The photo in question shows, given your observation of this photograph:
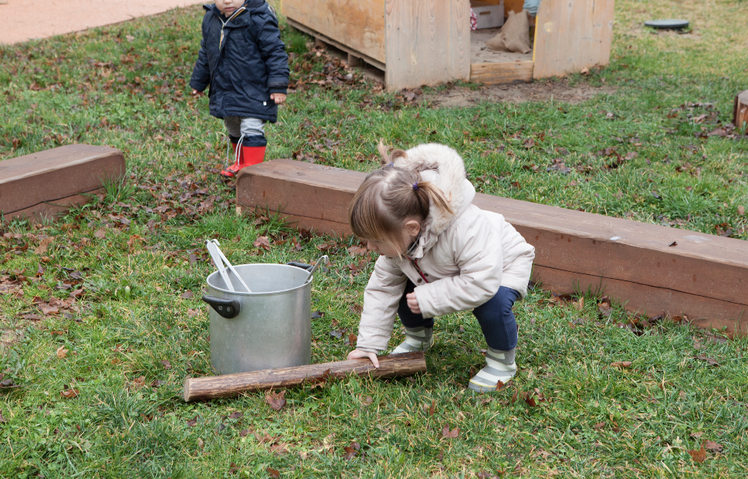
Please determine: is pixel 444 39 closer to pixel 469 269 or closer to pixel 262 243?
pixel 262 243

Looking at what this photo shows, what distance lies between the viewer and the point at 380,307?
8.96 ft

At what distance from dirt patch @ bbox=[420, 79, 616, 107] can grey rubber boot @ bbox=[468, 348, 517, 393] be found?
4.60 meters

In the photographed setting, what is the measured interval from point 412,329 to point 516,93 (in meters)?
5.13

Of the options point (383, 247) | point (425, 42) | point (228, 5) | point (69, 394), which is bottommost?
point (69, 394)

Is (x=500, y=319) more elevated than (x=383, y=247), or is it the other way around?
(x=383, y=247)

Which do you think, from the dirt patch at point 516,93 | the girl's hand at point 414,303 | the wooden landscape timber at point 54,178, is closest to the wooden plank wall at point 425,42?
the dirt patch at point 516,93

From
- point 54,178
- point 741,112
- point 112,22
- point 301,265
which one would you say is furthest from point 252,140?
point 112,22

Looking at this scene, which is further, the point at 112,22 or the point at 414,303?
the point at 112,22

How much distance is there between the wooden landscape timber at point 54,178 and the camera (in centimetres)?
416

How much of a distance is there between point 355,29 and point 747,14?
9.03 meters

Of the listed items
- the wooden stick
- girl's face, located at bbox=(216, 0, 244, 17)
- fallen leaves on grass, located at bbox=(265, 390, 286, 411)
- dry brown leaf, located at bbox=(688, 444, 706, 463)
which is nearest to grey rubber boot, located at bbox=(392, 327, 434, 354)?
the wooden stick

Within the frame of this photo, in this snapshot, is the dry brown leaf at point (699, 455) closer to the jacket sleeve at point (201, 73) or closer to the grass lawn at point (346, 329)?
the grass lawn at point (346, 329)

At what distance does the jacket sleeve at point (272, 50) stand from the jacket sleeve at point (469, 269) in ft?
9.41

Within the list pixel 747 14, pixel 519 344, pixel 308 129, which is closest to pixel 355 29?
pixel 308 129
